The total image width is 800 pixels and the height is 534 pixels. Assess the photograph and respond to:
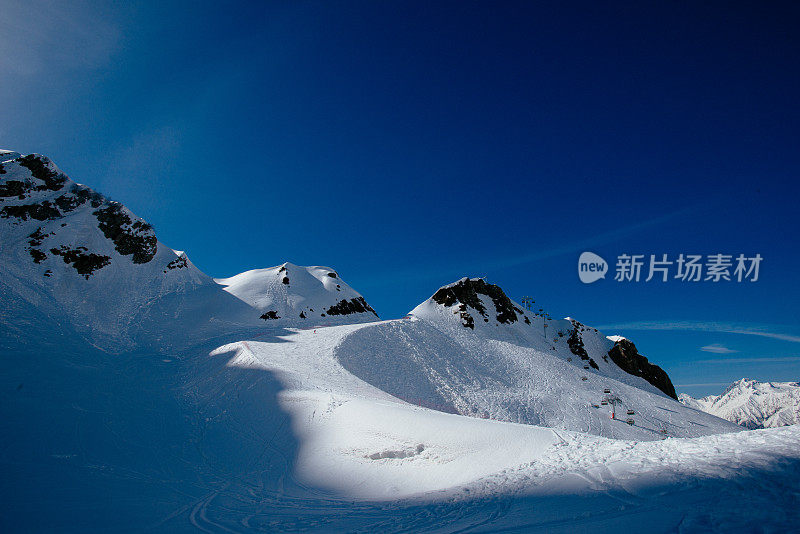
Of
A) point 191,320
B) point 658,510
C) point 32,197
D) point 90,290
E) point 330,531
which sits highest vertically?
point 32,197

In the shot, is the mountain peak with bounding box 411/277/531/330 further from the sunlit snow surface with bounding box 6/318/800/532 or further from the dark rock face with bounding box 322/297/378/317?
the sunlit snow surface with bounding box 6/318/800/532

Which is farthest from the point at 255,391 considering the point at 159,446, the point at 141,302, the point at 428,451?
the point at 141,302

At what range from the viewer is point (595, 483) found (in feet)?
22.8

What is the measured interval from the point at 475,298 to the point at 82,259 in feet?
178

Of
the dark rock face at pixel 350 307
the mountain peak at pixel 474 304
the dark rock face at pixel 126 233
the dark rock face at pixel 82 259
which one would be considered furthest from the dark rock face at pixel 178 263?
the mountain peak at pixel 474 304

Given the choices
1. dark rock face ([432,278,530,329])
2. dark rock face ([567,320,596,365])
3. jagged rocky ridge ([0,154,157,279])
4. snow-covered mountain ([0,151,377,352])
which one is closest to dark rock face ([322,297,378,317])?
snow-covered mountain ([0,151,377,352])

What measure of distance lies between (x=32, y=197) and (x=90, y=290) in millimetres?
16063

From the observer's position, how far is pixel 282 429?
14.4 meters

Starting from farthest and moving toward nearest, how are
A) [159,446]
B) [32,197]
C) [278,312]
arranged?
[278,312], [32,197], [159,446]

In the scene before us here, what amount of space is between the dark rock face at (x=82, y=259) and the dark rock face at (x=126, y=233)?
3.56m

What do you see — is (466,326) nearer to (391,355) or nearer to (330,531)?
(391,355)

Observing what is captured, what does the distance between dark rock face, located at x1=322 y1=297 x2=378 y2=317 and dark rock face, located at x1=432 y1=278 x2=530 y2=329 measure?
13.8 m

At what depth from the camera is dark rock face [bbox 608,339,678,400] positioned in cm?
5997

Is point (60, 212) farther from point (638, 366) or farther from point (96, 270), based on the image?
point (638, 366)
